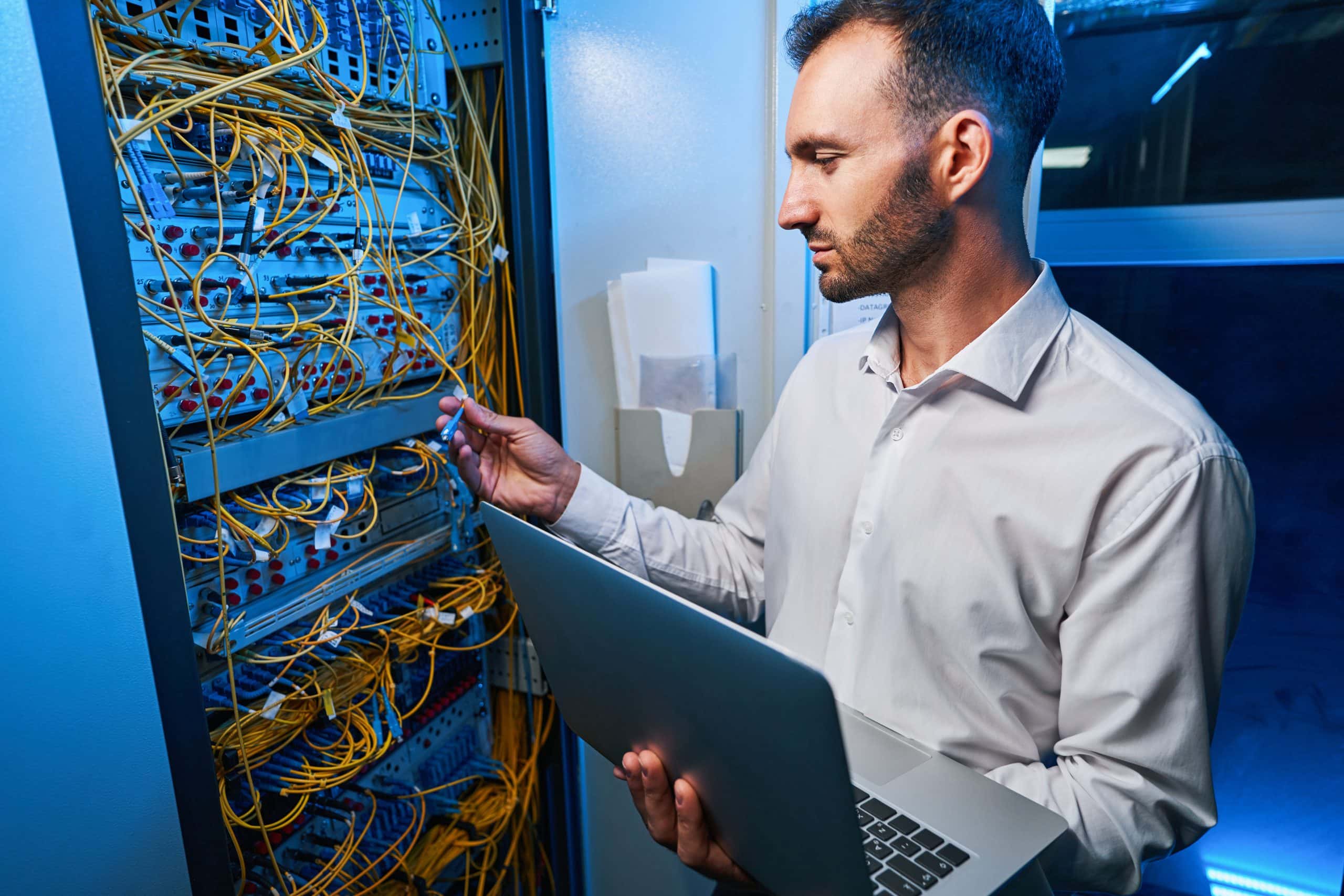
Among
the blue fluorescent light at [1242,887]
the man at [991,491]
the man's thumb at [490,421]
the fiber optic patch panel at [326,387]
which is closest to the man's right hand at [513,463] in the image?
the man's thumb at [490,421]

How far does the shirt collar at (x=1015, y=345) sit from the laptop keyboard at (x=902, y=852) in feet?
1.59

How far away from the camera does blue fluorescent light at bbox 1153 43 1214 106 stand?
1411 millimetres

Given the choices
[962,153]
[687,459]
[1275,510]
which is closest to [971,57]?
[962,153]

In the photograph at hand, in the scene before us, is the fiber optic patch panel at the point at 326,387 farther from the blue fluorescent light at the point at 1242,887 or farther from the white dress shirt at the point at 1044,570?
the blue fluorescent light at the point at 1242,887

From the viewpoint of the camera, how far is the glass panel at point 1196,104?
53.5 inches

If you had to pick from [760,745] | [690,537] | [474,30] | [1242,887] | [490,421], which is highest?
[474,30]

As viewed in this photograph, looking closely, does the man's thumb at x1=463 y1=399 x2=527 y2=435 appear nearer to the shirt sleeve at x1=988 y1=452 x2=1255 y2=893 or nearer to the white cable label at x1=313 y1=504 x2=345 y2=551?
the white cable label at x1=313 y1=504 x2=345 y2=551

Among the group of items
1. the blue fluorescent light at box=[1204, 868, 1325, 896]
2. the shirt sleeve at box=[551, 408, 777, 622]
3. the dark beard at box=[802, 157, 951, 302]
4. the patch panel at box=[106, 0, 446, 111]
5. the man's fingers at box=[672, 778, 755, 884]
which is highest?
the patch panel at box=[106, 0, 446, 111]

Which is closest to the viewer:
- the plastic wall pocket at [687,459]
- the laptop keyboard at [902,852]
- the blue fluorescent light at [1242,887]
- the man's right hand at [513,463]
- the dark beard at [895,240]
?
the laptop keyboard at [902,852]

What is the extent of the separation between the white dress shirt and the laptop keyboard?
16cm

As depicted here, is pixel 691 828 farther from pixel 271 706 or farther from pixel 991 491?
pixel 271 706

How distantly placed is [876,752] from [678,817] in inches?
9.8

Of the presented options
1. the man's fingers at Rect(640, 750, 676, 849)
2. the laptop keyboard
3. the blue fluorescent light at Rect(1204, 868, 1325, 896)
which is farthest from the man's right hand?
the blue fluorescent light at Rect(1204, 868, 1325, 896)

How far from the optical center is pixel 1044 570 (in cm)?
87
